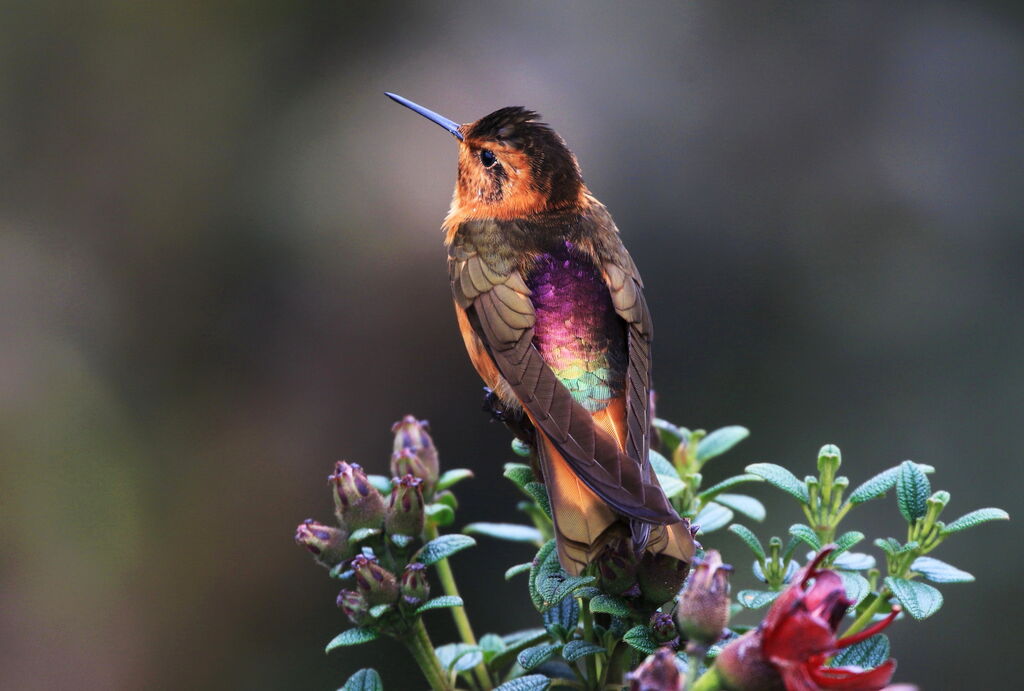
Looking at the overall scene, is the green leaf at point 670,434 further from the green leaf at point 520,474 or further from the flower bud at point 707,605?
the flower bud at point 707,605

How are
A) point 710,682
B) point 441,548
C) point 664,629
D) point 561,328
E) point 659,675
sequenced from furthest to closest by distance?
point 561,328 < point 441,548 < point 664,629 < point 710,682 < point 659,675

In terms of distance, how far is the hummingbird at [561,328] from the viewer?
4.70 ft

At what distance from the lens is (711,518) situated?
1706 millimetres

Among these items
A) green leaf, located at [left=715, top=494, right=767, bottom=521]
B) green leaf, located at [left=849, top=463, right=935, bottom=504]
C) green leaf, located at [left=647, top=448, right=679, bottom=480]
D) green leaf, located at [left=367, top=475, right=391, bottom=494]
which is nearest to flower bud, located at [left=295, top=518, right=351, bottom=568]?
green leaf, located at [left=367, top=475, right=391, bottom=494]

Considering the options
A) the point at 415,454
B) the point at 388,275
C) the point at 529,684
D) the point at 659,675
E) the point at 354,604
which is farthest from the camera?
the point at 388,275

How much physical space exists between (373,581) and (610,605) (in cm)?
33

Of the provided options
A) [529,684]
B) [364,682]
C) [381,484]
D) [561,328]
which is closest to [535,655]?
[529,684]

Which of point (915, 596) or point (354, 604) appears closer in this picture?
point (915, 596)

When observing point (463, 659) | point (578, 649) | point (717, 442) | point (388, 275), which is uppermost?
point (388, 275)

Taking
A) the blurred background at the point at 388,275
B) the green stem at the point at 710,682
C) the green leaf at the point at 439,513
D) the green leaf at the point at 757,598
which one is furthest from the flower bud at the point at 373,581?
the blurred background at the point at 388,275

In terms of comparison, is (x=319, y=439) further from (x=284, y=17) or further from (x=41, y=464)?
(x=284, y=17)

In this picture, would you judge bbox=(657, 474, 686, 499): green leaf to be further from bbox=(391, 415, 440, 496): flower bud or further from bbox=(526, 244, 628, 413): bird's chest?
bbox=(391, 415, 440, 496): flower bud

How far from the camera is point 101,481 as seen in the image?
12.8ft

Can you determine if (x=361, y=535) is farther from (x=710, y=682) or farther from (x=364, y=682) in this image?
(x=710, y=682)
